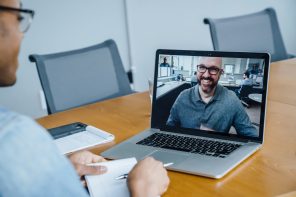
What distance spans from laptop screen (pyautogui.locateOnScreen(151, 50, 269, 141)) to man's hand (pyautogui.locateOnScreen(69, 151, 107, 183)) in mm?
298

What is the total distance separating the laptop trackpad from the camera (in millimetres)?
1160

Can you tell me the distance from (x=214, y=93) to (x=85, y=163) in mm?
440

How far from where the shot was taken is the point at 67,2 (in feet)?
10.1

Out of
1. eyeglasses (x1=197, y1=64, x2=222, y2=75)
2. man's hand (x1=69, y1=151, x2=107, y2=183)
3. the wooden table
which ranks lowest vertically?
the wooden table

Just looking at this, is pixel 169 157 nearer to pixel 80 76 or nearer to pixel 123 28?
pixel 80 76

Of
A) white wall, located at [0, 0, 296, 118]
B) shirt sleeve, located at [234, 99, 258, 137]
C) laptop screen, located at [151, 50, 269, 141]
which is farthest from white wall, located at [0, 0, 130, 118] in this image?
shirt sleeve, located at [234, 99, 258, 137]

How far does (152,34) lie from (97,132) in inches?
88.2

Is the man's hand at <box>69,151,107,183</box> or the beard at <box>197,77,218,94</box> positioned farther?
the beard at <box>197,77,218,94</box>

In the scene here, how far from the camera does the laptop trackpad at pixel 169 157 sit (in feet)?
3.81

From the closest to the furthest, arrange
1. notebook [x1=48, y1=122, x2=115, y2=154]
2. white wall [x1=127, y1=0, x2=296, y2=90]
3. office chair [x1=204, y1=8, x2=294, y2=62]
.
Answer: notebook [x1=48, y1=122, x2=115, y2=154]
office chair [x1=204, y1=8, x2=294, y2=62]
white wall [x1=127, y1=0, x2=296, y2=90]

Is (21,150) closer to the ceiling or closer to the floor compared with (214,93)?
closer to the ceiling

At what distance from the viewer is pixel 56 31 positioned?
10.2 ft

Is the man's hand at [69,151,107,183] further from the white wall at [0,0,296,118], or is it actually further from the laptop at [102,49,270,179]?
the white wall at [0,0,296,118]

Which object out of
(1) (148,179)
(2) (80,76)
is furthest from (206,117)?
(2) (80,76)
